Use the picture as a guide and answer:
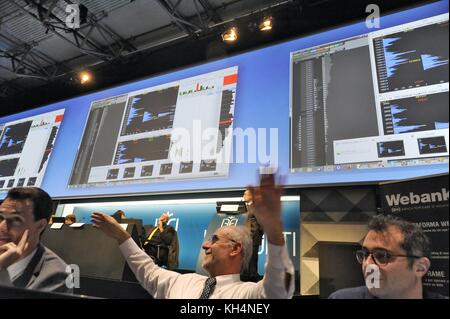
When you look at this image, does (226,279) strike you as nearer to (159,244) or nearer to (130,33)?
(159,244)

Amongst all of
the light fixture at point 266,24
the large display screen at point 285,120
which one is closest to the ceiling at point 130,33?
the light fixture at point 266,24

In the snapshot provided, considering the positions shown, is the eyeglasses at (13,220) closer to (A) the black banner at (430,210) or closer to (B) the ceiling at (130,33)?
(A) the black banner at (430,210)

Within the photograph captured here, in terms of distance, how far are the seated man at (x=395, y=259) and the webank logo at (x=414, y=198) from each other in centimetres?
13

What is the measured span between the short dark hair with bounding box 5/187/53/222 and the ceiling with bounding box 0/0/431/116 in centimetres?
237

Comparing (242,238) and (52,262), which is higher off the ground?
(242,238)

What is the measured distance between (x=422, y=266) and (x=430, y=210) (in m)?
0.24

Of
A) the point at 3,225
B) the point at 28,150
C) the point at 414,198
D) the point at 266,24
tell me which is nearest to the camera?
the point at 3,225

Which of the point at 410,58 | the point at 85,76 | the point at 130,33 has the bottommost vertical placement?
the point at 410,58

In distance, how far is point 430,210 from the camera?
113 centimetres

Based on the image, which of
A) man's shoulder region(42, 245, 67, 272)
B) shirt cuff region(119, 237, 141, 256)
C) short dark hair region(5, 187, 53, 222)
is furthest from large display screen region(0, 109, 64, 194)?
man's shoulder region(42, 245, 67, 272)

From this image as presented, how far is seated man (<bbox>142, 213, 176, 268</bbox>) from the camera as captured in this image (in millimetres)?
2387

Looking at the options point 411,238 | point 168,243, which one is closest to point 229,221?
point 168,243
